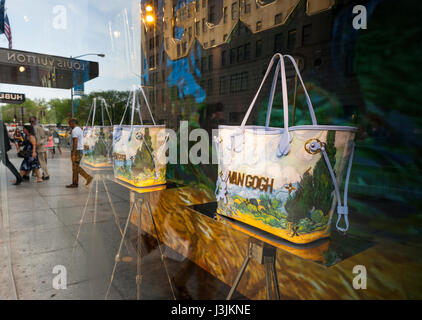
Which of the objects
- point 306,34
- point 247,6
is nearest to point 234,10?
point 247,6

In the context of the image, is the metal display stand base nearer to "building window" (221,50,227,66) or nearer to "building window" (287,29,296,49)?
"building window" (287,29,296,49)

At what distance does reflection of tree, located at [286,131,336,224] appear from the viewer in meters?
0.99

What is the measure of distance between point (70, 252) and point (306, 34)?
2.72 metres

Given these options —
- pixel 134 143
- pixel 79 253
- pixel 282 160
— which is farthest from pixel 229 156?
pixel 79 253

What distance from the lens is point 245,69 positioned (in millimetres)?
1698

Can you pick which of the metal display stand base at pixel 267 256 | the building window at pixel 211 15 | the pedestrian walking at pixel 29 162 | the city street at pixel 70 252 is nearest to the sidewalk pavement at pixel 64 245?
the city street at pixel 70 252

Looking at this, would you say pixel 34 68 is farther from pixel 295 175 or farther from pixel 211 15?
pixel 295 175

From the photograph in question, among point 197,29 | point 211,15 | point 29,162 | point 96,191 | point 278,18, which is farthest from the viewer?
point 29,162

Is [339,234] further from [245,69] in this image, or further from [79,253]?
[79,253]

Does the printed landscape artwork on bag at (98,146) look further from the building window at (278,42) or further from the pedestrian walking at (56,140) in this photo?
the building window at (278,42)

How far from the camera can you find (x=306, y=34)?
138 cm

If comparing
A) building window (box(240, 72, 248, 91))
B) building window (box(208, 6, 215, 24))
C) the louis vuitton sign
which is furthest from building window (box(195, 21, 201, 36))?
the louis vuitton sign

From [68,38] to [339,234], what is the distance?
249 cm

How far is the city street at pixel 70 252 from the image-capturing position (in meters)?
2.02
